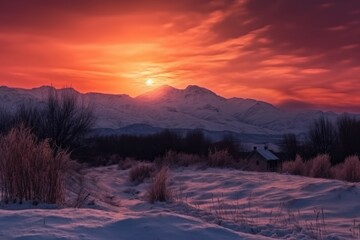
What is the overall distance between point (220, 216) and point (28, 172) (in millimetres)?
4112

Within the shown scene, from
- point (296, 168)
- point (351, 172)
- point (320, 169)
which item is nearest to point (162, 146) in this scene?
point (296, 168)

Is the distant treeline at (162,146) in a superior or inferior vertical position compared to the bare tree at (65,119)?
inferior

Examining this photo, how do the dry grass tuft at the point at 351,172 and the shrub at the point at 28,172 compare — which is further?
the dry grass tuft at the point at 351,172

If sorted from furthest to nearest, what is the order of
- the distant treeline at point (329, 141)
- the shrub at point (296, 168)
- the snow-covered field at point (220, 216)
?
the distant treeline at point (329, 141)
the shrub at point (296, 168)
the snow-covered field at point (220, 216)

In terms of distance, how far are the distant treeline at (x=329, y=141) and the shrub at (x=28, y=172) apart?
140ft

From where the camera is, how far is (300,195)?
39.3 feet

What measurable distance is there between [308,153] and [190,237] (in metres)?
51.4

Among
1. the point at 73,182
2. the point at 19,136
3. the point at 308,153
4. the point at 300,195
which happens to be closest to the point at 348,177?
the point at 300,195

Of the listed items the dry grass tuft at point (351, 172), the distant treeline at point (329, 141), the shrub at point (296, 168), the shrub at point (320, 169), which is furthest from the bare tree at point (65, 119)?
the distant treeline at point (329, 141)

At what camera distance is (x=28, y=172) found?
8.52 meters

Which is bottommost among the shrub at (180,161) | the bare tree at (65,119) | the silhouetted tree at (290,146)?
the silhouetted tree at (290,146)

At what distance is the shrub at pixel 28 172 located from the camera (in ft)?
27.7

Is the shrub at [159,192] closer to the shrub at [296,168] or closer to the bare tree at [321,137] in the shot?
the shrub at [296,168]

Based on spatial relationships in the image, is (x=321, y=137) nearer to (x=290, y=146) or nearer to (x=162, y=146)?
(x=290, y=146)
